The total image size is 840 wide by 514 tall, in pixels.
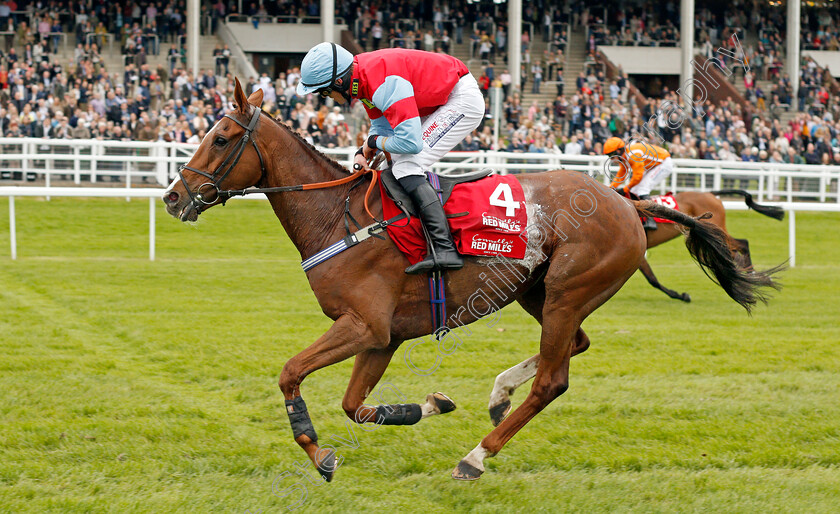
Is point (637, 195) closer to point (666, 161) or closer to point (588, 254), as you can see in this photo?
point (666, 161)

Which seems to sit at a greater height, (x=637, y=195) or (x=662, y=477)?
(x=637, y=195)

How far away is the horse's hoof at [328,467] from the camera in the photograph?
399cm

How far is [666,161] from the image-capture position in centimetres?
910

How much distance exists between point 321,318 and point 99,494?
3.95 metres

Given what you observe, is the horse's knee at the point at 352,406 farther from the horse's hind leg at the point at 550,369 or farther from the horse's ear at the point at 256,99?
the horse's ear at the point at 256,99

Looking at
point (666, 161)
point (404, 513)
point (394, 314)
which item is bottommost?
point (404, 513)

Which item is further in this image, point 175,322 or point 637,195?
point 637,195

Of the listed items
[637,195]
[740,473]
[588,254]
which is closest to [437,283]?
[588,254]

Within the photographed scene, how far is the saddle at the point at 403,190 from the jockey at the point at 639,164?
4.50 m

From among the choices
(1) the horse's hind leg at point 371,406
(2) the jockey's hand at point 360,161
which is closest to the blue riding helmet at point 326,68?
(2) the jockey's hand at point 360,161

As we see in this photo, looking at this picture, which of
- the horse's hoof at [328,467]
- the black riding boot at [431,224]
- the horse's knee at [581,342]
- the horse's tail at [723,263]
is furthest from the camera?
the horse's tail at [723,263]

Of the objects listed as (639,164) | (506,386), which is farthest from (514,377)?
(639,164)

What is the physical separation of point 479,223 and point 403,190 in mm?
395

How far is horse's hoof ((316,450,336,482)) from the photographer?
3992mm
